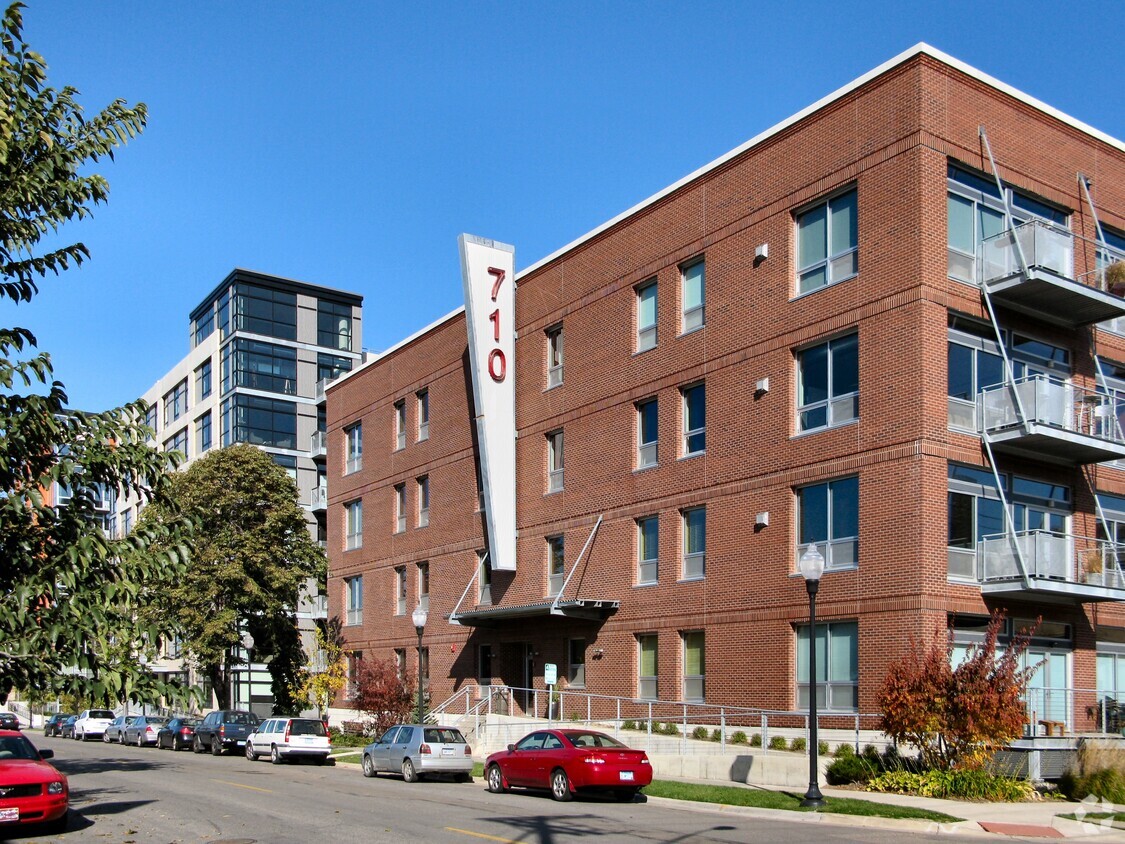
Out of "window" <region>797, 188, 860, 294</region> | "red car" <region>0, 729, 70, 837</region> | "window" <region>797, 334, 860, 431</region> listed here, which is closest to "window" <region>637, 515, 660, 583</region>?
"window" <region>797, 334, 860, 431</region>

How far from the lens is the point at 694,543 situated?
111 feet

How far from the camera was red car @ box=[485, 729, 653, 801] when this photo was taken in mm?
23641

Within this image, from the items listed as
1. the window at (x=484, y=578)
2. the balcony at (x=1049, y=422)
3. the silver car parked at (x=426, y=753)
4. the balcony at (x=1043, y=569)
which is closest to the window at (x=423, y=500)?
the window at (x=484, y=578)

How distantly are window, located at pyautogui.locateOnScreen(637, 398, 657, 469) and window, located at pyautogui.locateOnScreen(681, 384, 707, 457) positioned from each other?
145cm

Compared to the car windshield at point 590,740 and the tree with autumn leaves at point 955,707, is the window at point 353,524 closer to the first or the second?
the car windshield at point 590,740

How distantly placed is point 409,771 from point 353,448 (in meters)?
27.3

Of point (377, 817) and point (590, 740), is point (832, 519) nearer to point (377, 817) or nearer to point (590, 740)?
point (590, 740)

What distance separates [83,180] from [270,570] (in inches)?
1536

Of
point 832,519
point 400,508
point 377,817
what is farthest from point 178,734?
point 377,817

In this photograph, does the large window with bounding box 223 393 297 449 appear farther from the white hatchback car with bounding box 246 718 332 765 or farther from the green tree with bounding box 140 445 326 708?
the white hatchback car with bounding box 246 718 332 765

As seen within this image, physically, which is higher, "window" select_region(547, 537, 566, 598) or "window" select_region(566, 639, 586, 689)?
"window" select_region(547, 537, 566, 598)

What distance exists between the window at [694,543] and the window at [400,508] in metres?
18.4

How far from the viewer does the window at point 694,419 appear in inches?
1339

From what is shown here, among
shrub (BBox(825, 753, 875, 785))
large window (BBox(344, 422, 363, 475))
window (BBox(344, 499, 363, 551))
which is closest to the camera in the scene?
shrub (BBox(825, 753, 875, 785))
